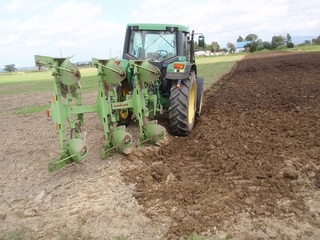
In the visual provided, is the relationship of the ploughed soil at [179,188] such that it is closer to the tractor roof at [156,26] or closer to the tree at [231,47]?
the tractor roof at [156,26]

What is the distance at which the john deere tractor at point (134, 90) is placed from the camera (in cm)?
475

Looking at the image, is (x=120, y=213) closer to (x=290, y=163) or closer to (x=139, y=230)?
(x=139, y=230)

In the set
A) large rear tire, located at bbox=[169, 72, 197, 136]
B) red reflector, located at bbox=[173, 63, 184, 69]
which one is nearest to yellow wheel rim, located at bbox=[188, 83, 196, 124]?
large rear tire, located at bbox=[169, 72, 197, 136]

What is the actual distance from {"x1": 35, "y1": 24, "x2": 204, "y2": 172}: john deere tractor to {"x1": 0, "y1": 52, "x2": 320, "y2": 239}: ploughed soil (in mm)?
312

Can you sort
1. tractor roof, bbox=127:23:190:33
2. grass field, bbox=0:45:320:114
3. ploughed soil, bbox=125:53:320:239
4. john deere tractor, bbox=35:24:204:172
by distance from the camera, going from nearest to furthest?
ploughed soil, bbox=125:53:320:239 < john deere tractor, bbox=35:24:204:172 < tractor roof, bbox=127:23:190:33 < grass field, bbox=0:45:320:114

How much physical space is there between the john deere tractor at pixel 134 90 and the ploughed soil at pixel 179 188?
312 millimetres

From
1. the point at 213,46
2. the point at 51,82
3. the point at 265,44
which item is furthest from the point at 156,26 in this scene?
the point at 213,46

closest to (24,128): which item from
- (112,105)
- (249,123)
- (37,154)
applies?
(37,154)

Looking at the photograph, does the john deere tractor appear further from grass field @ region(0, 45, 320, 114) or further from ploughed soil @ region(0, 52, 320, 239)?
grass field @ region(0, 45, 320, 114)

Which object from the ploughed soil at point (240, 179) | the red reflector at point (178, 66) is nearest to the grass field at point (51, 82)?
the red reflector at point (178, 66)

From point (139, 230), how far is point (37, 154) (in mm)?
3270

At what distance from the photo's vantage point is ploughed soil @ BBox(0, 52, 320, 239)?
3.42m

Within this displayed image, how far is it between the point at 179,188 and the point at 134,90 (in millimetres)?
2060

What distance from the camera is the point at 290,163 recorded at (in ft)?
15.6
